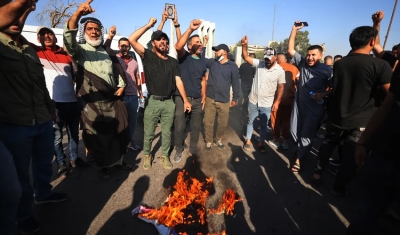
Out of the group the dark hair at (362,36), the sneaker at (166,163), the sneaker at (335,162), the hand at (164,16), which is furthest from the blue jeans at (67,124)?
the sneaker at (335,162)

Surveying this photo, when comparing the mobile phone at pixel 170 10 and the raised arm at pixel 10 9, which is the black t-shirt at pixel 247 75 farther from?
the raised arm at pixel 10 9

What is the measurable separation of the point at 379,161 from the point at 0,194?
301 cm

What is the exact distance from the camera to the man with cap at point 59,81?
3.05m

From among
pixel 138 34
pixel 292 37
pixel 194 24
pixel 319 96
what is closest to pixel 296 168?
pixel 319 96

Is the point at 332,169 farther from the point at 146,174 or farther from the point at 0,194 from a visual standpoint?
the point at 0,194

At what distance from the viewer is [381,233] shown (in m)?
2.41

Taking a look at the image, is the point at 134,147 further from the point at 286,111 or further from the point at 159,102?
the point at 286,111

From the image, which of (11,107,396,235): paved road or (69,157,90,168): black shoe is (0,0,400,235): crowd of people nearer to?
(69,157,90,168): black shoe

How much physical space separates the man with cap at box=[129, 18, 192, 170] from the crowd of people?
0.06 ft

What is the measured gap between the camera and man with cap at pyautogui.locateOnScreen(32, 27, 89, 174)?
10.00 ft

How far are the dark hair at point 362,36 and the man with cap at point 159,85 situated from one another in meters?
2.67

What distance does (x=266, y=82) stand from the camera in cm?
443

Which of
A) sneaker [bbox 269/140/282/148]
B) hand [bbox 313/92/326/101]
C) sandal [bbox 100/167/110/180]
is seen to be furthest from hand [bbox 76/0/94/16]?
sneaker [bbox 269/140/282/148]

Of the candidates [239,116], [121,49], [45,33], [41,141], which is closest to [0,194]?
[41,141]
